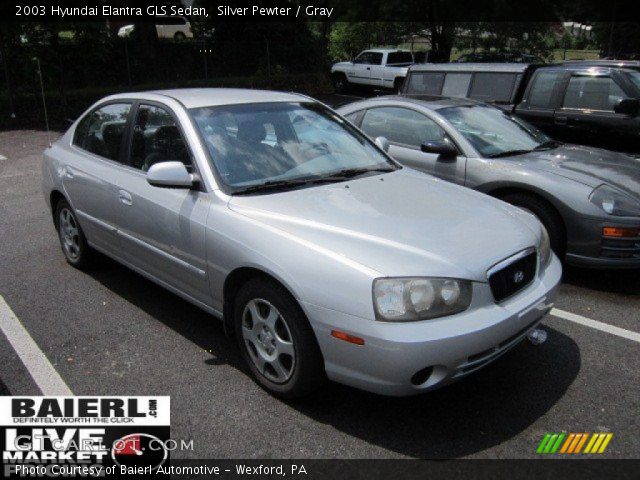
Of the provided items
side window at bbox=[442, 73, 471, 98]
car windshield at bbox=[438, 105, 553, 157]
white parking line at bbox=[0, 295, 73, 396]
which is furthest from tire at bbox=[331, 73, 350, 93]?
white parking line at bbox=[0, 295, 73, 396]

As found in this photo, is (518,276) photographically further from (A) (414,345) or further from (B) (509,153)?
(B) (509,153)

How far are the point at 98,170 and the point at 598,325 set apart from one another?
3.92 metres

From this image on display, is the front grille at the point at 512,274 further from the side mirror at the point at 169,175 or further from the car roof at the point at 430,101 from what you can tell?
the car roof at the point at 430,101

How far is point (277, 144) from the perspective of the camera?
3.78 m

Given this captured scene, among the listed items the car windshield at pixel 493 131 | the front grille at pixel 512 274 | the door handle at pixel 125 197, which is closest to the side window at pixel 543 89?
the car windshield at pixel 493 131

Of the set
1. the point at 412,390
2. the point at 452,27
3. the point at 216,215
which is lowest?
the point at 412,390

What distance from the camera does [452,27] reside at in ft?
72.3

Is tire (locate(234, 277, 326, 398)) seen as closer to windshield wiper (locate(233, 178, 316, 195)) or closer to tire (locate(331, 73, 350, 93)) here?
windshield wiper (locate(233, 178, 316, 195))

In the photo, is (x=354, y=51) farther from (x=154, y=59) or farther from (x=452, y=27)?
(x=154, y=59)

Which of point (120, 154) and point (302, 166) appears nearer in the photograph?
point (302, 166)

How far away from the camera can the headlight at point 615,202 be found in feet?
14.8

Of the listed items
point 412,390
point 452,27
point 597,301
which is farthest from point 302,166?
point 452,27

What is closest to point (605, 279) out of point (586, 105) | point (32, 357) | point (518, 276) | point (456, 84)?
point (518, 276)

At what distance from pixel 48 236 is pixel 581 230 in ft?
17.7
